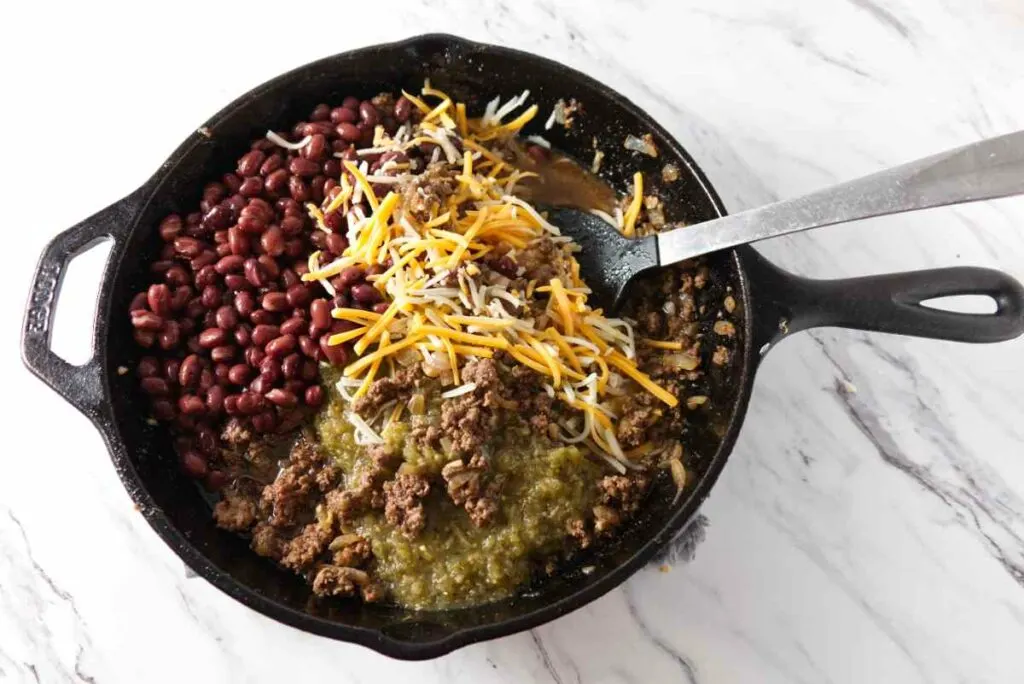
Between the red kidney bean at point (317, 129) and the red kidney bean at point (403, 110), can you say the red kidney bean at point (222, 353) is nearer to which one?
the red kidney bean at point (317, 129)

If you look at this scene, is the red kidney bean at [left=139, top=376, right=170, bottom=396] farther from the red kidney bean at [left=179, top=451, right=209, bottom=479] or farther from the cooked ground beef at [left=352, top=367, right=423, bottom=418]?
the cooked ground beef at [left=352, top=367, right=423, bottom=418]

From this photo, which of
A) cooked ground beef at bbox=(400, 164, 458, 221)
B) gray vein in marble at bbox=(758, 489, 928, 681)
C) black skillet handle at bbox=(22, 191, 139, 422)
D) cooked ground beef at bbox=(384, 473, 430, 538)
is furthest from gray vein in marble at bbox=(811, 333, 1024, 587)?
black skillet handle at bbox=(22, 191, 139, 422)

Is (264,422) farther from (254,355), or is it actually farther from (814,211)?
(814,211)

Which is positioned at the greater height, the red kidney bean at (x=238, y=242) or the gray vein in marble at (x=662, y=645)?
the red kidney bean at (x=238, y=242)

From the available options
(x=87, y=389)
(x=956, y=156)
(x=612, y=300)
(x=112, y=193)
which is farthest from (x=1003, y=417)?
(x=112, y=193)

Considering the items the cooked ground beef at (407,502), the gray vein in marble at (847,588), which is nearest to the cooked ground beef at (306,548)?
the cooked ground beef at (407,502)

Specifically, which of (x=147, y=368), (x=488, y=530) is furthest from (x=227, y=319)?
(x=488, y=530)

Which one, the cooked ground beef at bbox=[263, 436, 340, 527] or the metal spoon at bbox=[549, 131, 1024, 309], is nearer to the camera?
the metal spoon at bbox=[549, 131, 1024, 309]
